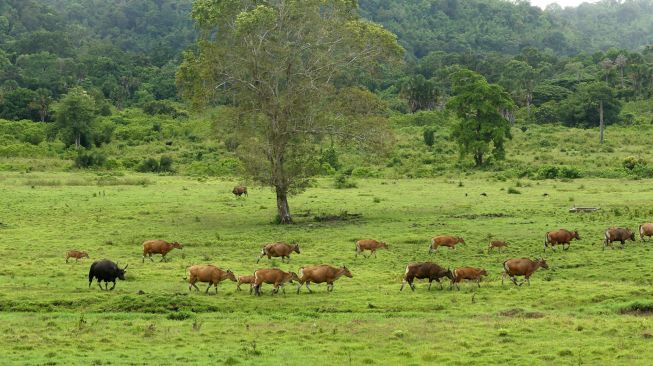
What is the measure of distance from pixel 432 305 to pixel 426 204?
24126 mm

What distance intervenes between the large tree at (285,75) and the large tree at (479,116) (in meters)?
23.3

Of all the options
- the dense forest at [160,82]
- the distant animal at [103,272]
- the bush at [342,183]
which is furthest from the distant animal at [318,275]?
the dense forest at [160,82]

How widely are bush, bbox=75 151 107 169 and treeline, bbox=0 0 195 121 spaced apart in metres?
32.9

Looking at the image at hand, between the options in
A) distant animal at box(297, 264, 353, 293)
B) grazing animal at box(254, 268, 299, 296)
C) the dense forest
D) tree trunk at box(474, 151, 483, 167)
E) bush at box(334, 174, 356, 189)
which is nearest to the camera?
grazing animal at box(254, 268, 299, 296)

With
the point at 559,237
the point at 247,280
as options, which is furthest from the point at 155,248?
the point at 559,237

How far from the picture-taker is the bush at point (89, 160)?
67581 millimetres

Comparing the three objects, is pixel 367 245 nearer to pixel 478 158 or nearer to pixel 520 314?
pixel 520 314

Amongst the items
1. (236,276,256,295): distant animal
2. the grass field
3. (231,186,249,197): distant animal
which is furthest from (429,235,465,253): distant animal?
(231,186,249,197): distant animal

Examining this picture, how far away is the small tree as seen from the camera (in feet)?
255

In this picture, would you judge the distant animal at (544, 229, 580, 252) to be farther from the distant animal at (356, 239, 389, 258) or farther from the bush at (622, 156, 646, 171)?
the bush at (622, 156, 646, 171)

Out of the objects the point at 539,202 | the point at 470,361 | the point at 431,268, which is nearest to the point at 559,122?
the point at 539,202

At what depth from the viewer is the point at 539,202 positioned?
1705 inches

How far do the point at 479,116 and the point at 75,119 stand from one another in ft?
134

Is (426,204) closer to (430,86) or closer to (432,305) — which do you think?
(432,305)
